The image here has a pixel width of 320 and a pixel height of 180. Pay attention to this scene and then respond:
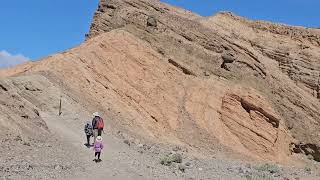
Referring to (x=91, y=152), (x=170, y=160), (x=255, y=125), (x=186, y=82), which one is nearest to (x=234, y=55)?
(x=186, y=82)

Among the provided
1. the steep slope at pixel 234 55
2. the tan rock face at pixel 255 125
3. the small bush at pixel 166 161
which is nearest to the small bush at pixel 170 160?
the small bush at pixel 166 161

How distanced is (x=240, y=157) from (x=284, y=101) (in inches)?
285

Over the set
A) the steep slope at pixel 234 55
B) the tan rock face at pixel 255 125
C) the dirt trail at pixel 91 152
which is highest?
the steep slope at pixel 234 55

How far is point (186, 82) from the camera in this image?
98.9ft

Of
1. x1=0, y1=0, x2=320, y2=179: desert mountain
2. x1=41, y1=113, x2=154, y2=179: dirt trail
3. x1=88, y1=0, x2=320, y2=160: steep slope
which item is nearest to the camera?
x1=41, y1=113, x2=154, y2=179: dirt trail

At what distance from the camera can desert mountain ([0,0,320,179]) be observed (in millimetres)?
25516

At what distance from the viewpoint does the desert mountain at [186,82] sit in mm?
25516

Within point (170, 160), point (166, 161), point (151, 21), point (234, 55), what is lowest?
point (166, 161)

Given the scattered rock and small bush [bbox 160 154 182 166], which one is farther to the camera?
the scattered rock

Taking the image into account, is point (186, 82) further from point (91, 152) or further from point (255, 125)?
point (91, 152)

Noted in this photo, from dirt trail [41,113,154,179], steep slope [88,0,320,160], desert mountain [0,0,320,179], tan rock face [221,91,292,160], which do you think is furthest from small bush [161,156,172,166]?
steep slope [88,0,320,160]

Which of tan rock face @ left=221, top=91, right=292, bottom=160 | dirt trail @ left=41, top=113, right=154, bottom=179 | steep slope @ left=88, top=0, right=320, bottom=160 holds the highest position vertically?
steep slope @ left=88, top=0, right=320, bottom=160

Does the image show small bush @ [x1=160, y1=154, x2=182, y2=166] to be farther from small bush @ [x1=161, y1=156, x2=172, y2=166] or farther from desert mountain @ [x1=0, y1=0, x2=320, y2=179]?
desert mountain @ [x1=0, y1=0, x2=320, y2=179]

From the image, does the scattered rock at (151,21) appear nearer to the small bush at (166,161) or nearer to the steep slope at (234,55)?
the steep slope at (234,55)
